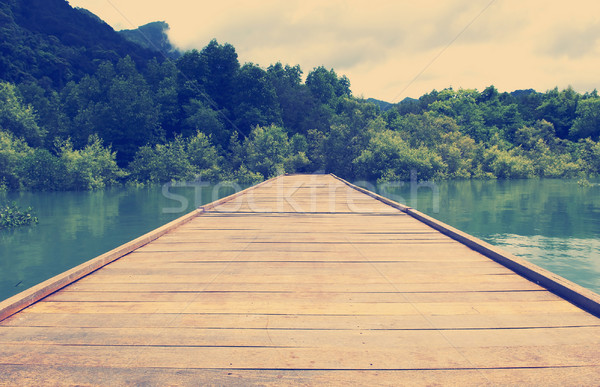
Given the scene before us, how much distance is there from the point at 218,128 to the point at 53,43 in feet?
76.1

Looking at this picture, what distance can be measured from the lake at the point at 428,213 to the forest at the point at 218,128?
760cm

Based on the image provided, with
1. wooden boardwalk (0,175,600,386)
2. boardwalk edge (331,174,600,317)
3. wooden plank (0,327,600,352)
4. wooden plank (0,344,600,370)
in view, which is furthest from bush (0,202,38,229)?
Answer: boardwalk edge (331,174,600,317)

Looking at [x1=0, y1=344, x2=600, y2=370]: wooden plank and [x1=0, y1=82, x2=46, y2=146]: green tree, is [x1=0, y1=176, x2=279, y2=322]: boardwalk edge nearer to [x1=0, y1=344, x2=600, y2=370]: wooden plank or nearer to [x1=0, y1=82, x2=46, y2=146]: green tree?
[x1=0, y1=344, x2=600, y2=370]: wooden plank

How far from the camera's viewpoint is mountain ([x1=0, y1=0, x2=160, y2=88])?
3728 cm

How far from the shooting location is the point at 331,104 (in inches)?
2004

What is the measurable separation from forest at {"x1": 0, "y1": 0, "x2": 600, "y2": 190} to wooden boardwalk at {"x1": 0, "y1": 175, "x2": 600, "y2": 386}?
22579 millimetres

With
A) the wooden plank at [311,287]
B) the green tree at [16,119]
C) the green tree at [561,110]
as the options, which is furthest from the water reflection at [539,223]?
the green tree at [561,110]

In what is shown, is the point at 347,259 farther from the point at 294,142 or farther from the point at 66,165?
the point at 294,142

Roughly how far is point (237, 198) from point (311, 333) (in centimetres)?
761

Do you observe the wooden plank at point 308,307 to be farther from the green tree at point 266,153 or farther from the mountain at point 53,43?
the mountain at point 53,43

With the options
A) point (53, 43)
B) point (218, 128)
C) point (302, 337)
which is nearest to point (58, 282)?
point (302, 337)

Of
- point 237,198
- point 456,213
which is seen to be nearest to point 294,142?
point 456,213

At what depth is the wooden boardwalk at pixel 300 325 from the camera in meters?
1.91

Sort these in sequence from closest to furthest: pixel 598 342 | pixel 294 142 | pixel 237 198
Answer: pixel 598 342
pixel 237 198
pixel 294 142
